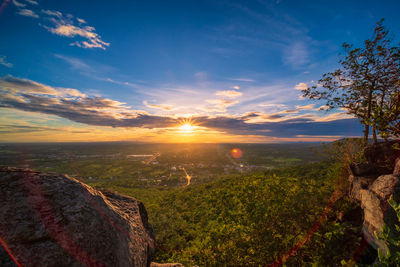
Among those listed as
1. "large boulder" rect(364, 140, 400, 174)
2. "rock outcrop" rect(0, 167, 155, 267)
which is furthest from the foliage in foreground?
"rock outcrop" rect(0, 167, 155, 267)

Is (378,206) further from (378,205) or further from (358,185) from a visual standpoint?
(358,185)

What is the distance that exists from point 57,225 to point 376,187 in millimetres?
11089

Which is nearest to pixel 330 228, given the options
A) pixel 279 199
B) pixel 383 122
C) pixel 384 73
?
pixel 279 199

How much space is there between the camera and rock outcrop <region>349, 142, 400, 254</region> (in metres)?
5.70

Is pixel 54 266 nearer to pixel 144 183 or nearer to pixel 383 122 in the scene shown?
pixel 383 122

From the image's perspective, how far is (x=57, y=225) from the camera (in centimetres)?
364

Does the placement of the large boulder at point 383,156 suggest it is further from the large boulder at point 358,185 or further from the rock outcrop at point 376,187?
the large boulder at point 358,185

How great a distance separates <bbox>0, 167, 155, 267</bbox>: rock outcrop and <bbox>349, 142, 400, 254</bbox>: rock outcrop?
7.65 m

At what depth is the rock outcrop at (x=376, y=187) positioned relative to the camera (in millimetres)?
5703

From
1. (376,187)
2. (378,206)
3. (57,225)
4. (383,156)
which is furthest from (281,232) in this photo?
(57,225)

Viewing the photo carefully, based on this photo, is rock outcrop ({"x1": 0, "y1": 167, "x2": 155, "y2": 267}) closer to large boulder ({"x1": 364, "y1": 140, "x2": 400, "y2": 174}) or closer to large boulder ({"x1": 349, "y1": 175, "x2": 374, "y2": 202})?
large boulder ({"x1": 349, "y1": 175, "x2": 374, "y2": 202})

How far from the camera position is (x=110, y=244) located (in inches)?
164

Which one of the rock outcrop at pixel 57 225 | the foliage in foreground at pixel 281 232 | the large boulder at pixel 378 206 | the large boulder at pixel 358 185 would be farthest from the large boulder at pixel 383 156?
the rock outcrop at pixel 57 225

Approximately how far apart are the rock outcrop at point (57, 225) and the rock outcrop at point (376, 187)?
7.65 metres
